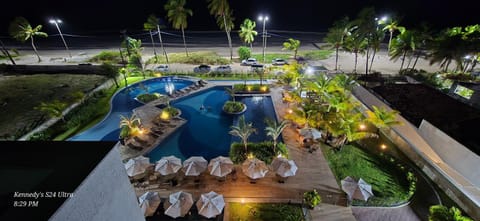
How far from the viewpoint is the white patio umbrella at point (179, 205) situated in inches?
578

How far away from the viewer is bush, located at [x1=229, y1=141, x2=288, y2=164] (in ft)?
68.3

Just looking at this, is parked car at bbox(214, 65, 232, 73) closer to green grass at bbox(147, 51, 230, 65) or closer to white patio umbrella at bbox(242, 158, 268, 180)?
green grass at bbox(147, 51, 230, 65)

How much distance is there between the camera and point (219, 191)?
17.6 metres

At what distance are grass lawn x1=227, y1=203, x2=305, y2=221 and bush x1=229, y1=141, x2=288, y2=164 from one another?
4721 mm

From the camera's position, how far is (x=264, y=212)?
15.9 meters

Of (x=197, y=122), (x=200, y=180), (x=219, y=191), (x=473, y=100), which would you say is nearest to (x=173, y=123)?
(x=197, y=122)

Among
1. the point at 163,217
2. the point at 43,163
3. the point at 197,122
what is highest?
the point at 43,163

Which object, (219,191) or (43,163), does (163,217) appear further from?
(43,163)

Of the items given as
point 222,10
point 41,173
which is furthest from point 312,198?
point 222,10

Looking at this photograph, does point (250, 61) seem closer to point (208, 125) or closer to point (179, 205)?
point (208, 125)

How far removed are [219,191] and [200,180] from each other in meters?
2.02

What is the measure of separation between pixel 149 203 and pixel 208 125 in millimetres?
12761

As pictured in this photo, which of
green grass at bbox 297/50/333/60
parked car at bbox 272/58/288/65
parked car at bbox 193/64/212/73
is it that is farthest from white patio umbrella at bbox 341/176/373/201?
green grass at bbox 297/50/333/60

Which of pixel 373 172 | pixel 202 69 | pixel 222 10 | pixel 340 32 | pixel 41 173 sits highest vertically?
pixel 222 10
